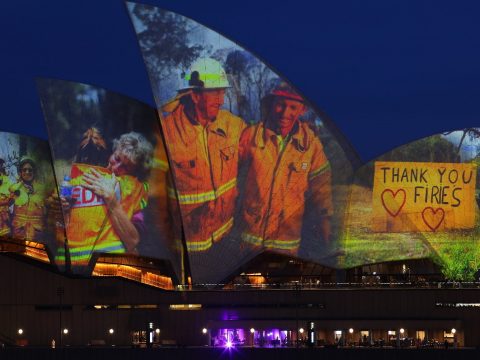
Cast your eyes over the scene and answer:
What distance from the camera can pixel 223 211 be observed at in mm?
75562

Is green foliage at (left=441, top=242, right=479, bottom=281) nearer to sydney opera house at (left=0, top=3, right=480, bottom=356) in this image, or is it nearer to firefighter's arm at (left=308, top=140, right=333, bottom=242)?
sydney opera house at (left=0, top=3, right=480, bottom=356)

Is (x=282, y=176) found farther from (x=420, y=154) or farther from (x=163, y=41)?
(x=163, y=41)

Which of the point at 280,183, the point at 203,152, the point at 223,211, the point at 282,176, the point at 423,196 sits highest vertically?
the point at 203,152

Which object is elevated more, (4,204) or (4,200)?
(4,200)

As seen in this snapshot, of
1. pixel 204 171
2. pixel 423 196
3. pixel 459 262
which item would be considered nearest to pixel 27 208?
pixel 204 171

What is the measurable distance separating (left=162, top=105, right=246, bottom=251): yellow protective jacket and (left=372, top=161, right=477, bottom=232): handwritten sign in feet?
27.9

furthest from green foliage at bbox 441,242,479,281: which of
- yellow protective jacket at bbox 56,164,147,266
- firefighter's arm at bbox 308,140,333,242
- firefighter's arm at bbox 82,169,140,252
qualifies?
yellow protective jacket at bbox 56,164,147,266

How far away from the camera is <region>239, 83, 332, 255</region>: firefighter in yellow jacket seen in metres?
74.9

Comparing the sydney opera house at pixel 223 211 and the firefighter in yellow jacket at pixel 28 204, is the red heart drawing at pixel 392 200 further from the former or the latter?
the firefighter in yellow jacket at pixel 28 204

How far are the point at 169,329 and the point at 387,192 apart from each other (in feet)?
48.6

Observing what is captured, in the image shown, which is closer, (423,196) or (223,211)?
(423,196)

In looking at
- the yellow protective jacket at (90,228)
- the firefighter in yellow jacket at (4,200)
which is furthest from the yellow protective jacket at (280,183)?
the firefighter in yellow jacket at (4,200)

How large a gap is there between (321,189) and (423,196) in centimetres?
595

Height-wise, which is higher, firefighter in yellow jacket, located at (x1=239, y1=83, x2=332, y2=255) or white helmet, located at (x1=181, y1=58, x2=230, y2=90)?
white helmet, located at (x1=181, y1=58, x2=230, y2=90)
